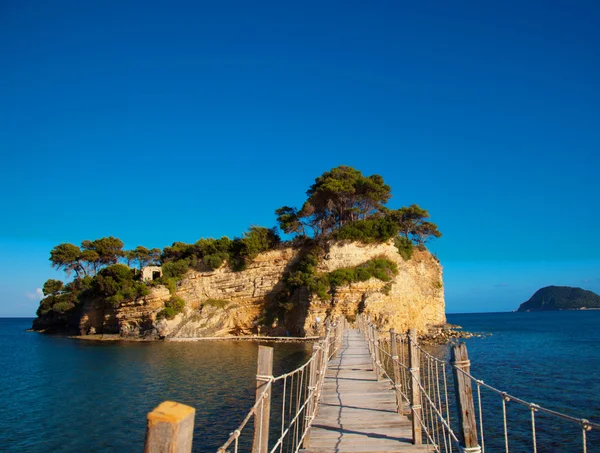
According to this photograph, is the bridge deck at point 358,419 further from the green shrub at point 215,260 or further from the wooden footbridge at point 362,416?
the green shrub at point 215,260

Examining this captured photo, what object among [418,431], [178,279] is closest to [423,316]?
[178,279]

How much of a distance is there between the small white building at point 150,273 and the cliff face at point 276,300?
323cm

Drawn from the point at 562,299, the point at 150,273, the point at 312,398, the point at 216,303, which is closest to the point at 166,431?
the point at 312,398

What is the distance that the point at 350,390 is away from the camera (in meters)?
9.12

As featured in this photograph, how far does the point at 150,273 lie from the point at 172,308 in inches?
258

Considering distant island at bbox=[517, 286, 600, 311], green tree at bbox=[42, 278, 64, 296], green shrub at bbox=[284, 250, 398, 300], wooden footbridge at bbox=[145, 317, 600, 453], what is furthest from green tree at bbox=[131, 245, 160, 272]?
distant island at bbox=[517, 286, 600, 311]

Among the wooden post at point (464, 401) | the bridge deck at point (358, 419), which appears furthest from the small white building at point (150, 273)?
the wooden post at point (464, 401)

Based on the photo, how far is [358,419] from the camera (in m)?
6.92

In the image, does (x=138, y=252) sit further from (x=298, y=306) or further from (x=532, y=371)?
(x=532, y=371)

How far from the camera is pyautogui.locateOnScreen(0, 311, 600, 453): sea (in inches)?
441

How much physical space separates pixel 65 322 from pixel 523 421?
53.4m

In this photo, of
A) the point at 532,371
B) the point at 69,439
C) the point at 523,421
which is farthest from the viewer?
the point at 532,371

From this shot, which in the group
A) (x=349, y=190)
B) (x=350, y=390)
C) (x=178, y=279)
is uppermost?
(x=349, y=190)

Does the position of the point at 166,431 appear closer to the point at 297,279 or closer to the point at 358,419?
the point at 358,419
